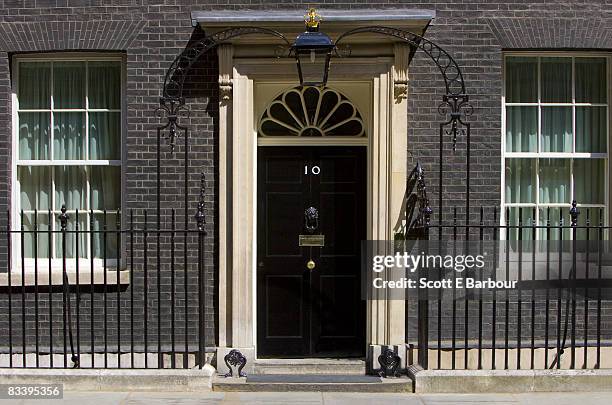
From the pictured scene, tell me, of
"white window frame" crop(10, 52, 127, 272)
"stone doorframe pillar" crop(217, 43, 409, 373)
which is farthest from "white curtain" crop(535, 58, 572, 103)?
"white window frame" crop(10, 52, 127, 272)

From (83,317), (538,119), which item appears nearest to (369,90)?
(538,119)

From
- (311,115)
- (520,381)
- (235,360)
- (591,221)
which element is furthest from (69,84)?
(591,221)

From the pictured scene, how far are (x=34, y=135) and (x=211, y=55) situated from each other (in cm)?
207

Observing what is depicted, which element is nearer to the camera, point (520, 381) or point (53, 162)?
point (520, 381)

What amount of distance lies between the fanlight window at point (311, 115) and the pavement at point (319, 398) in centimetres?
267

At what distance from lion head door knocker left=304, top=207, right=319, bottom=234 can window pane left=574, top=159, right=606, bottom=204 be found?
2.75m

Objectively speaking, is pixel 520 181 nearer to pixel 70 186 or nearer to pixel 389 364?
pixel 389 364

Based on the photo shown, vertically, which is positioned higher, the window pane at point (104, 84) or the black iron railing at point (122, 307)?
the window pane at point (104, 84)

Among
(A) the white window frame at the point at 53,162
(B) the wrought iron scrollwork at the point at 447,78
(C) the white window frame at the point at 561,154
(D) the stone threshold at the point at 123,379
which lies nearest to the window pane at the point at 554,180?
(C) the white window frame at the point at 561,154

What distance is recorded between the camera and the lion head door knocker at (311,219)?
8727 millimetres

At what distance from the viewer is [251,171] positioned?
340 inches

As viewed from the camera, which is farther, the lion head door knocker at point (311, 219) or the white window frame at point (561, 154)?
the white window frame at point (561, 154)

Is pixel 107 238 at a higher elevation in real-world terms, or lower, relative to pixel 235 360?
higher

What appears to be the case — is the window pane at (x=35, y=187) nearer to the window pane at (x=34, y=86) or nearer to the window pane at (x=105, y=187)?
the window pane at (x=105, y=187)
